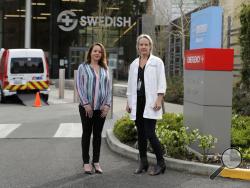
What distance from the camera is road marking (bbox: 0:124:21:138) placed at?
11.3 meters

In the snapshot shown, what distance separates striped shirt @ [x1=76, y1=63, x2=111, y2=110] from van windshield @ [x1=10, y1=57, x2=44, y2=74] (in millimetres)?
13308

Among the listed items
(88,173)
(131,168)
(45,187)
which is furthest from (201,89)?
(45,187)

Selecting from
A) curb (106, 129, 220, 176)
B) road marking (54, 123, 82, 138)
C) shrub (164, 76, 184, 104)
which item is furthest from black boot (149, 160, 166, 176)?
shrub (164, 76, 184, 104)

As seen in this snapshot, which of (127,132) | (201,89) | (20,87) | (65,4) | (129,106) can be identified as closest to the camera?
(129,106)

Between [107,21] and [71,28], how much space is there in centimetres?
289

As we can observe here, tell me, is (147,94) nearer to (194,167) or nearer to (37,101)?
(194,167)

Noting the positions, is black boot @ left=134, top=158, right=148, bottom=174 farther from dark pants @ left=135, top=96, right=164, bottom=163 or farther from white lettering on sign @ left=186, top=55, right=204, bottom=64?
white lettering on sign @ left=186, top=55, right=204, bottom=64

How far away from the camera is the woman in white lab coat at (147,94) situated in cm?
695

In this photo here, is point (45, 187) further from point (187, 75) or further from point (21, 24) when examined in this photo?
point (21, 24)

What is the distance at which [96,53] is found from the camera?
722 cm

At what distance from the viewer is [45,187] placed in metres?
6.52

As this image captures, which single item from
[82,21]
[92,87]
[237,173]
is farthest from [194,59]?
[82,21]

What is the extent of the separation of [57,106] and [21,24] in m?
24.1

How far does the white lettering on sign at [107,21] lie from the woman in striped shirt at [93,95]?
3245 centimetres
